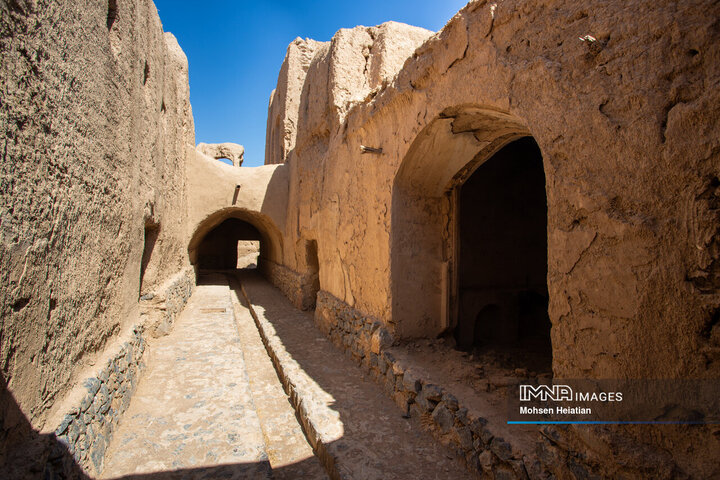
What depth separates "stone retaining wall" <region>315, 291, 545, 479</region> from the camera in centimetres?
252

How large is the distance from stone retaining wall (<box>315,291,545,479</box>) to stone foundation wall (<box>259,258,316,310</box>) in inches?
119

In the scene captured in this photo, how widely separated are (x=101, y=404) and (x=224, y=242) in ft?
54.0

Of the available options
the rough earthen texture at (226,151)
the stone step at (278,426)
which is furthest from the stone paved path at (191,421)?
the rough earthen texture at (226,151)

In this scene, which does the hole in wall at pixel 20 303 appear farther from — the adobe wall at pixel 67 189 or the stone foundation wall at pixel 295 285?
the stone foundation wall at pixel 295 285

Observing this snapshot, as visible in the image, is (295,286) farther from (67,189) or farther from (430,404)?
(67,189)

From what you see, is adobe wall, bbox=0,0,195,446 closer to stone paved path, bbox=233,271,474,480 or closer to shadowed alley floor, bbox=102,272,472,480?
shadowed alley floor, bbox=102,272,472,480

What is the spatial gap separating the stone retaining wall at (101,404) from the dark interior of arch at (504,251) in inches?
173

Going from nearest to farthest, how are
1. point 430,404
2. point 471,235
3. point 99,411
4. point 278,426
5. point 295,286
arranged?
point 99,411 < point 430,404 < point 278,426 < point 471,235 < point 295,286

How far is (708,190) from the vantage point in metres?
1.59

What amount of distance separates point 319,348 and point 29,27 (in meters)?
5.13

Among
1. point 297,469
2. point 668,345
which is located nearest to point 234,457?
point 297,469

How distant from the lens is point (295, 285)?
960cm

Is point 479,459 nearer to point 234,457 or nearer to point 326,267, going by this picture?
point 234,457

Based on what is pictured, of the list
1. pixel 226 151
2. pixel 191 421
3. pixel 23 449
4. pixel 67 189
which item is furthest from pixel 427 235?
pixel 226 151
